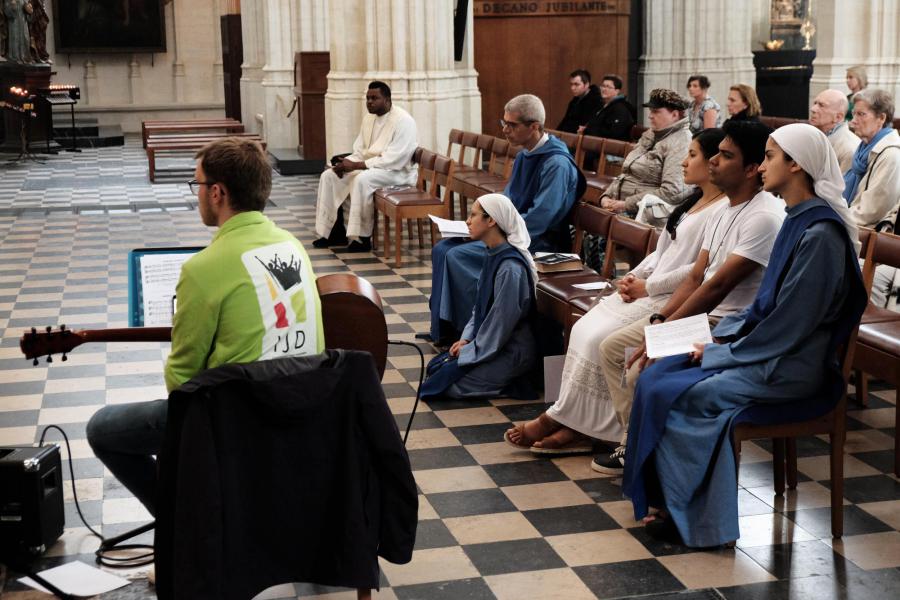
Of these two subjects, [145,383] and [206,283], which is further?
[145,383]

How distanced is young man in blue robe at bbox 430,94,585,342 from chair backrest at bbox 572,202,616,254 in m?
0.10

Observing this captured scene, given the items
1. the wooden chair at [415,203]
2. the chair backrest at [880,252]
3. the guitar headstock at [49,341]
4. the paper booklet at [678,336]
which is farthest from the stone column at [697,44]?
the guitar headstock at [49,341]

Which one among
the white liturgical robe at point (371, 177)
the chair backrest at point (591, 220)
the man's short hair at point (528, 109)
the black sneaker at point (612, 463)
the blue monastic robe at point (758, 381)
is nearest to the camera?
the blue monastic robe at point (758, 381)

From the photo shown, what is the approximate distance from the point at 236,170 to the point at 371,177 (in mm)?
7514

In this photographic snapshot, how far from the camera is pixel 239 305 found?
3.38 m

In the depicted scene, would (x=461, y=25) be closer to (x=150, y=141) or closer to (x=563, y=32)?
(x=563, y=32)

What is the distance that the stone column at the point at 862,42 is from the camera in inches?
524

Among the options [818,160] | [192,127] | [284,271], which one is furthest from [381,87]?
[192,127]

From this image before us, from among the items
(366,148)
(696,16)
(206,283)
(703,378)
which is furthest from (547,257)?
(696,16)

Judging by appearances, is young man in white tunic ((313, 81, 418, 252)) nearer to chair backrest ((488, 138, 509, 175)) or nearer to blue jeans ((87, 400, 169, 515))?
chair backrest ((488, 138, 509, 175))

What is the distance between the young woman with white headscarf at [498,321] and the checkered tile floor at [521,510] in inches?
4.8

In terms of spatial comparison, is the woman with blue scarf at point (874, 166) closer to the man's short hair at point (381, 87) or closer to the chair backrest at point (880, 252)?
the chair backrest at point (880, 252)

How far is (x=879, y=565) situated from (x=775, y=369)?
0.72m

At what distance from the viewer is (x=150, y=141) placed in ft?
58.9
